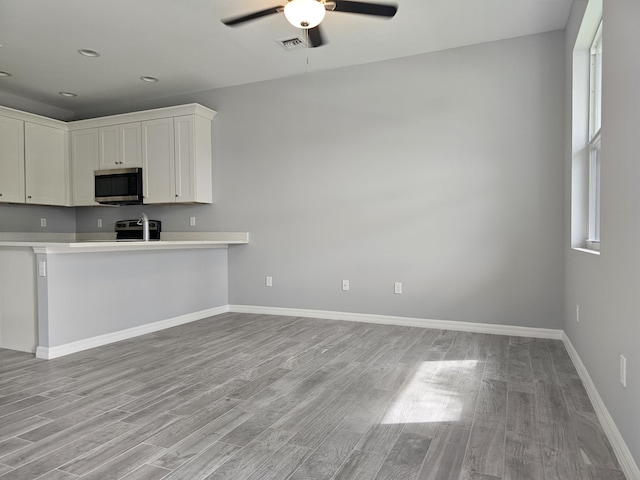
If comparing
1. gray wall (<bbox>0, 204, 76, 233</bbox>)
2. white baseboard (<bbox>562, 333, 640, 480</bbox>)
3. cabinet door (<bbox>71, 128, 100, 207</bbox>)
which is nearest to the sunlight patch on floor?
white baseboard (<bbox>562, 333, 640, 480</bbox>)

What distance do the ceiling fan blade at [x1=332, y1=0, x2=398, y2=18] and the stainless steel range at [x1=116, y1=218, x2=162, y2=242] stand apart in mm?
3771

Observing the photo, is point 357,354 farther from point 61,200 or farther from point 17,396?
point 61,200

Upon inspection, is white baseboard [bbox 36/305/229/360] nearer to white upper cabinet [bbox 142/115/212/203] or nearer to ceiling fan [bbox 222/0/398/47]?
white upper cabinet [bbox 142/115/212/203]

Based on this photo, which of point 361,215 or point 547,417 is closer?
point 547,417

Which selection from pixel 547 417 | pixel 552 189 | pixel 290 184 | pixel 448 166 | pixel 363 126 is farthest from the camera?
pixel 290 184

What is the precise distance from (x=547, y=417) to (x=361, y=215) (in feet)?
8.72

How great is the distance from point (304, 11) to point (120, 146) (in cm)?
365

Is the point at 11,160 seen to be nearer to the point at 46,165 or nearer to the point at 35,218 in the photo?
the point at 46,165

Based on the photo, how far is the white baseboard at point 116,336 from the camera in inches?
125

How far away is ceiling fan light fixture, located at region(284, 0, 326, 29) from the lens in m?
2.55

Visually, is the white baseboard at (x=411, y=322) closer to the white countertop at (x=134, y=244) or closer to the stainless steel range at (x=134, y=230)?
the white countertop at (x=134, y=244)

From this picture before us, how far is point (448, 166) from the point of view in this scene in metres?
4.02

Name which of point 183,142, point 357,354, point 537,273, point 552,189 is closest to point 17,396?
point 357,354

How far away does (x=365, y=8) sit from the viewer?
8.68 ft
